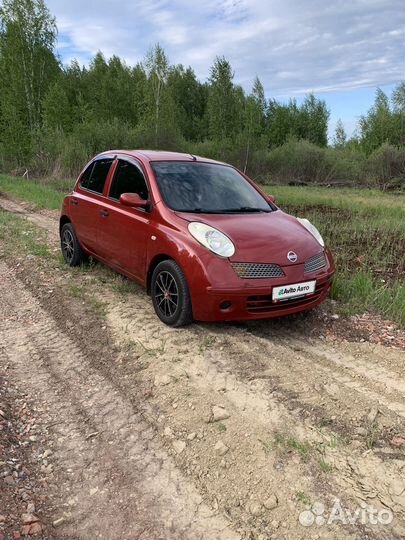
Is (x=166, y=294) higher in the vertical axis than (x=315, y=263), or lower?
lower

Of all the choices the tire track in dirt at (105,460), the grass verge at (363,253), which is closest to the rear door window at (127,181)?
the grass verge at (363,253)

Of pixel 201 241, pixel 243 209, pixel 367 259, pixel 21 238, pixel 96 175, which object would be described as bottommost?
pixel 367 259

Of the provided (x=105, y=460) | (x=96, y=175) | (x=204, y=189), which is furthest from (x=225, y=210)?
(x=105, y=460)

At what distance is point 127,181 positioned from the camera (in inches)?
218

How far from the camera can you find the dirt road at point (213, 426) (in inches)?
98.0

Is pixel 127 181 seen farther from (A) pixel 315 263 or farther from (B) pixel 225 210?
(A) pixel 315 263

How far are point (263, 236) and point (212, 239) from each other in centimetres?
54

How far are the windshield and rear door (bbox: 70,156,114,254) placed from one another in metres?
1.10

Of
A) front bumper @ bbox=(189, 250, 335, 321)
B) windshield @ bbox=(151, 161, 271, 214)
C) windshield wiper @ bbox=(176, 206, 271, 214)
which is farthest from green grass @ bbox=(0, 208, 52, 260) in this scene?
front bumper @ bbox=(189, 250, 335, 321)

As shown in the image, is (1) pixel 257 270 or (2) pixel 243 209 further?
(2) pixel 243 209

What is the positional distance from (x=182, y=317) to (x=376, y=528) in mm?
2466

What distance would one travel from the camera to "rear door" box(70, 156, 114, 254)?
19.8ft

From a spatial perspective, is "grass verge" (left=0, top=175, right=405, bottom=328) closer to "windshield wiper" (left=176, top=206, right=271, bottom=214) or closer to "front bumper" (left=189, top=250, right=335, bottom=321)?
"front bumper" (left=189, top=250, right=335, bottom=321)

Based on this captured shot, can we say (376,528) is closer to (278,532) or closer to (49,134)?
(278,532)
